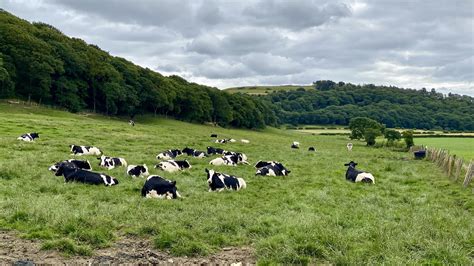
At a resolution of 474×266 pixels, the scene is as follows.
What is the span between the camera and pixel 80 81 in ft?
210

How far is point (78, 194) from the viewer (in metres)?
12.2

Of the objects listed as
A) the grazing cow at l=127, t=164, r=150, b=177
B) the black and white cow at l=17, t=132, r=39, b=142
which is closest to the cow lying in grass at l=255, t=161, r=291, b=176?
the grazing cow at l=127, t=164, r=150, b=177

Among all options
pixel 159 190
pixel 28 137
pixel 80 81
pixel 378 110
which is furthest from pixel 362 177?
pixel 378 110

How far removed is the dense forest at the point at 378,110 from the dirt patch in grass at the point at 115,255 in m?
145

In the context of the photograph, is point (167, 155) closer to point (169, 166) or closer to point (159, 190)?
point (169, 166)

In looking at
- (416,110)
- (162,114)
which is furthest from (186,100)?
(416,110)

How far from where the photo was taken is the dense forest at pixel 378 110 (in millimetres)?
143250

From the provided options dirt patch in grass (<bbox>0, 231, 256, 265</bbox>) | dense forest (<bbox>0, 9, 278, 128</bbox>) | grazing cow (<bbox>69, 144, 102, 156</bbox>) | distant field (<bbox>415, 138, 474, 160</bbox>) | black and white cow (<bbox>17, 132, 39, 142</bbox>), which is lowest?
dirt patch in grass (<bbox>0, 231, 256, 265</bbox>)

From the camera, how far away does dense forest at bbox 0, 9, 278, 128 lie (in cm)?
5431

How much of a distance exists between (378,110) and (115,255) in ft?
538

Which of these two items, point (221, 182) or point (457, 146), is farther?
point (457, 146)

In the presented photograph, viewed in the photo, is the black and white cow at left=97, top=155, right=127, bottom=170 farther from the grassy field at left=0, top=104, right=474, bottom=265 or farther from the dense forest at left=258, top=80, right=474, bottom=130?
the dense forest at left=258, top=80, right=474, bottom=130

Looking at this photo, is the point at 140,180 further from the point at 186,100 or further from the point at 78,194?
the point at 186,100

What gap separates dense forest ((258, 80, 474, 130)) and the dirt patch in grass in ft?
476
